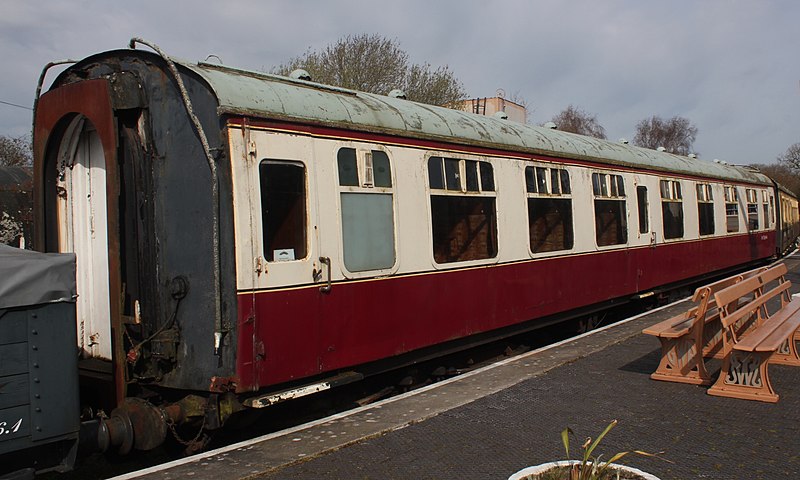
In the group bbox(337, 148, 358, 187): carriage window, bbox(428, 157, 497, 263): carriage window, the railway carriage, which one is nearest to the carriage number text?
the railway carriage

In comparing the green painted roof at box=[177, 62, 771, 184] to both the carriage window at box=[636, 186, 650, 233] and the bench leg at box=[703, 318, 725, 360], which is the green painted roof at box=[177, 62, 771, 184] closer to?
the carriage window at box=[636, 186, 650, 233]

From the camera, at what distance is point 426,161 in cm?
649

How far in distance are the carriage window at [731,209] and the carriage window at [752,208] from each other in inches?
47.9

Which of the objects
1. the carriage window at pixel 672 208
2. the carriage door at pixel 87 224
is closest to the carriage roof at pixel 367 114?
the carriage door at pixel 87 224

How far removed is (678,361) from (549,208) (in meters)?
2.79

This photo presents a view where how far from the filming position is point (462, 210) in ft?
23.0

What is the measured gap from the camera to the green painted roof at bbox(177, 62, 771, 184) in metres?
4.99

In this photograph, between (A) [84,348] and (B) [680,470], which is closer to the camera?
(B) [680,470]

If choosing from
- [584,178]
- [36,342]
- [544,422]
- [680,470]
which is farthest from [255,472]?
[584,178]

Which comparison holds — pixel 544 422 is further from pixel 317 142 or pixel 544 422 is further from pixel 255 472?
pixel 317 142

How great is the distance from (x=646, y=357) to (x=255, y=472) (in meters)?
4.96

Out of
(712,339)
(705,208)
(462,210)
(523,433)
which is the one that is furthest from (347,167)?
(705,208)

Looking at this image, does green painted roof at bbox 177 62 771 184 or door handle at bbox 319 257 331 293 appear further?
door handle at bbox 319 257 331 293

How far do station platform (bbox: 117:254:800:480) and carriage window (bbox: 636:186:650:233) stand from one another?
4546 millimetres
